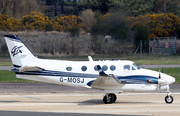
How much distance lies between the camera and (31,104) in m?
13.3

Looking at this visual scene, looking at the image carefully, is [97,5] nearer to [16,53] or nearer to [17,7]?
[17,7]

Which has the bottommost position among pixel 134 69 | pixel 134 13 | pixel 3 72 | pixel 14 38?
pixel 3 72

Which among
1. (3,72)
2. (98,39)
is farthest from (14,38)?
(98,39)

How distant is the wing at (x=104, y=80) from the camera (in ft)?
40.6

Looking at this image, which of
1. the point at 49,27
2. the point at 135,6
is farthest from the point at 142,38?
the point at 49,27

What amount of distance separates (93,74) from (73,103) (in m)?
1.87

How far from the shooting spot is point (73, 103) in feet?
44.8

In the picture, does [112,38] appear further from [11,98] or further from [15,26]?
[11,98]

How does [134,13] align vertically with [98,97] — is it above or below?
above

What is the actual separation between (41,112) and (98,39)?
31.8 m

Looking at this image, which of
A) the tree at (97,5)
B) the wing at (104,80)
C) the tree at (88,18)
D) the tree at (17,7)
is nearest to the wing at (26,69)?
the wing at (104,80)

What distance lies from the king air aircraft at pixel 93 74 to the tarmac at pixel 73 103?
0.87 metres

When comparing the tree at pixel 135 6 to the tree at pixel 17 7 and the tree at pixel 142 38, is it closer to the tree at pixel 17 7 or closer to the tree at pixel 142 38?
the tree at pixel 142 38

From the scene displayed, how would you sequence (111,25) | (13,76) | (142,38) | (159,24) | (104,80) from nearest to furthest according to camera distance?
(104,80) → (13,76) → (142,38) → (111,25) → (159,24)
